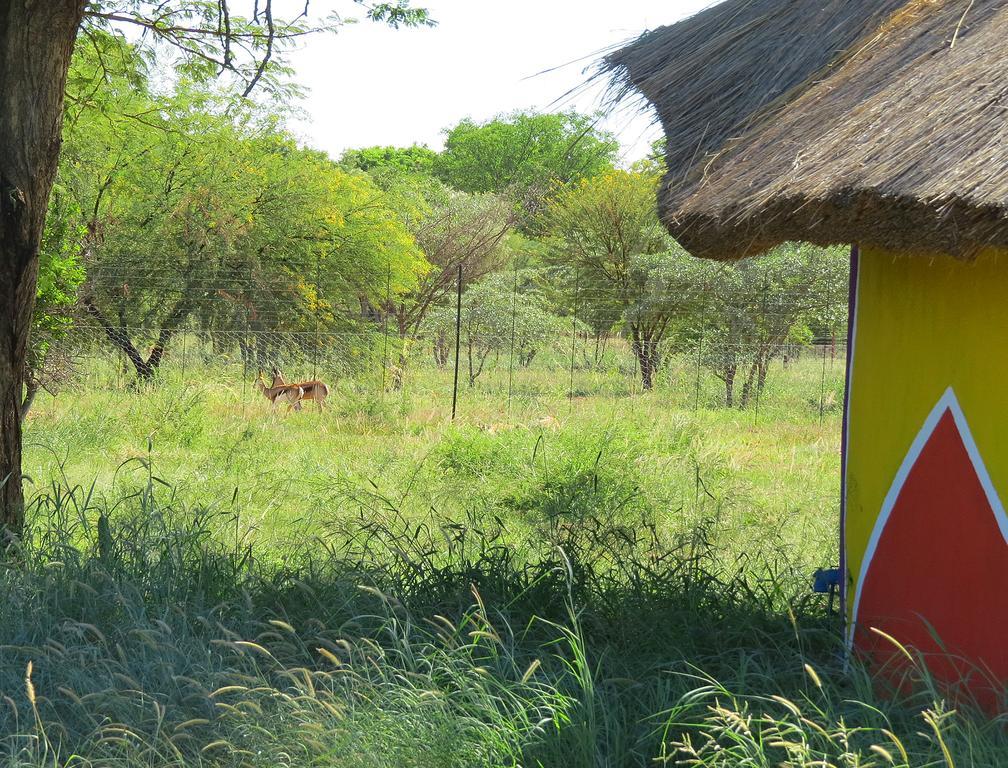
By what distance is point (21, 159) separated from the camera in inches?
192

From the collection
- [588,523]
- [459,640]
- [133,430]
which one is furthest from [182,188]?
[459,640]

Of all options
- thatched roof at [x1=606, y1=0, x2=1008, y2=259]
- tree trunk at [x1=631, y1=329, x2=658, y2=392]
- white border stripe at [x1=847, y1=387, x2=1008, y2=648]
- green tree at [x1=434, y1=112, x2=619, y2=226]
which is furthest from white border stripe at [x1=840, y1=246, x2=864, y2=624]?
green tree at [x1=434, y1=112, x2=619, y2=226]

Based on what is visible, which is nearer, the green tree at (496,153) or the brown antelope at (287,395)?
the brown antelope at (287,395)

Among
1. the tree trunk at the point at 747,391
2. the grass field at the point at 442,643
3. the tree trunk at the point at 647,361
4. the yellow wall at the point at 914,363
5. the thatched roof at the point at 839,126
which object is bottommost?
the grass field at the point at 442,643

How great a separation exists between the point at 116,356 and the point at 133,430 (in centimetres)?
652

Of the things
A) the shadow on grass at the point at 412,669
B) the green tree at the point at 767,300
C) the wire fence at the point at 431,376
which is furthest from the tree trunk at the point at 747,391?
the shadow on grass at the point at 412,669

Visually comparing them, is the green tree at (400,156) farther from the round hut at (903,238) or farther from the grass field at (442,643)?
the round hut at (903,238)

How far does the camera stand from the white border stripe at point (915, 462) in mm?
3197

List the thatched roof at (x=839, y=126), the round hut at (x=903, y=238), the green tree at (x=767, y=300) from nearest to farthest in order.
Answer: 1. the thatched roof at (x=839, y=126)
2. the round hut at (x=903, y=238)
3. the green tree at (x=767, y=300)

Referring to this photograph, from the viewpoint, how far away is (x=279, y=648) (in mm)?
3996

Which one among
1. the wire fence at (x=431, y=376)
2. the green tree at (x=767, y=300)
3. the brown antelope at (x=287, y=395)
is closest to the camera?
the brown antelope at (x=287, y=395)

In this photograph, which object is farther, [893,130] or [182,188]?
[182,188]

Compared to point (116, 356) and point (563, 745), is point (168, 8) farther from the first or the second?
point (116, 356)

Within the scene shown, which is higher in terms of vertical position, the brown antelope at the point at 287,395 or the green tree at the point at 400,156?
the green tree at the point at 400,156
